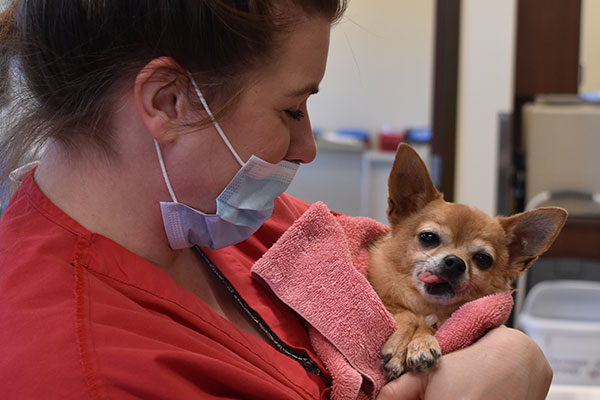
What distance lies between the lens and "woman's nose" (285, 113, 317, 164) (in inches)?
35.3

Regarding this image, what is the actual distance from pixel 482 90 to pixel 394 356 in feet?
6.84

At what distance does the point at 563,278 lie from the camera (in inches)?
89.9

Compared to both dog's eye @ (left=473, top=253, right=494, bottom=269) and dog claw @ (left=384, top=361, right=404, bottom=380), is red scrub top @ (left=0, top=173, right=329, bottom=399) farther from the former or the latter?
dog's eye @ (left=473, top=253, right=494, bottom=269)

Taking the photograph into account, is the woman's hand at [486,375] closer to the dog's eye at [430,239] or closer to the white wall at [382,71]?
the dog's eye at [430,239]

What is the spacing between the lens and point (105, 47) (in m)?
0.76

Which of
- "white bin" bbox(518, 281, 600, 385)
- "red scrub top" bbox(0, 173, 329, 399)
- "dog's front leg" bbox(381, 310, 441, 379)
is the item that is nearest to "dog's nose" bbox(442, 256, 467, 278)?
"dog's front leg" bbox(381, 310, 441, 379)

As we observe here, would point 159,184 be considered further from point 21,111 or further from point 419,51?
point 419,51

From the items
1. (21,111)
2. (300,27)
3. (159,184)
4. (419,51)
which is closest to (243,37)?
(300,27)

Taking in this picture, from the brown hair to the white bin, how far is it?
1.48 m

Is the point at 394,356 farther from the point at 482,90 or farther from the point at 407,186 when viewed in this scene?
the point at 482,90

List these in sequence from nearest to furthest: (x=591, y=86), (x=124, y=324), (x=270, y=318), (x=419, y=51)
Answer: (x=124, y=324) → (x=270, y=318) → (x=591, y=86) → (x=419, y=51)

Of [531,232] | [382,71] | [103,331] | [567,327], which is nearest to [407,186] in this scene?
[531,232]

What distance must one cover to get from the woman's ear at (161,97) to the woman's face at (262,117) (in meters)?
0.03

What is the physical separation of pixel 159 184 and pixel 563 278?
1882mm
